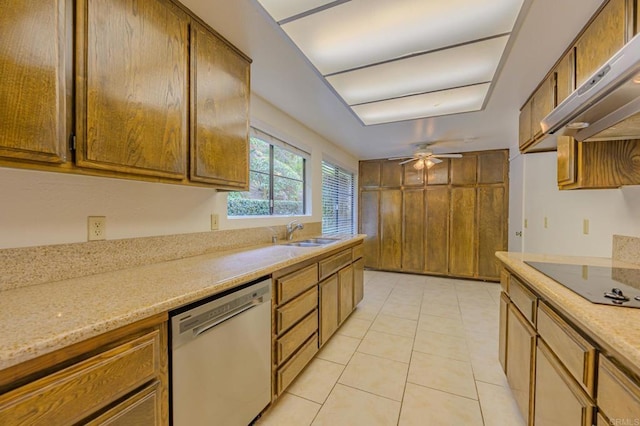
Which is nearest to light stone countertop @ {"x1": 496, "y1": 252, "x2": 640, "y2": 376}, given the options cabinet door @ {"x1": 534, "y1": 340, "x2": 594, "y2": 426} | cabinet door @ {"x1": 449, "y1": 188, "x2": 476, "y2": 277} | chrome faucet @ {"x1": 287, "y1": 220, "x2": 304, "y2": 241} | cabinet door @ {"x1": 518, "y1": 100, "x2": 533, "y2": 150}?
cabinet door @ {"x1": 534, "y1": 340, "x2": 594, "y2": 426}

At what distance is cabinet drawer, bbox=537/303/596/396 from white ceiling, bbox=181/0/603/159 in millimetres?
1509

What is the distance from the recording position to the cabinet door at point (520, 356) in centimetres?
138

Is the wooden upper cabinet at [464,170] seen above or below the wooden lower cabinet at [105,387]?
above

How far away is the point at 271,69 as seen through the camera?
202cm

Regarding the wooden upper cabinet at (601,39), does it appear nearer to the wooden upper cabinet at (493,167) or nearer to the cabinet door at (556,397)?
the cabinet door at (556,397)

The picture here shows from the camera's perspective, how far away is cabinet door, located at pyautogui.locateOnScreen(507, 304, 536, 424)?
54.5 inches

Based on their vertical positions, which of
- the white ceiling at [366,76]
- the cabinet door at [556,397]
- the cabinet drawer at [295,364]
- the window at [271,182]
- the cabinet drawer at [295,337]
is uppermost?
the white ceiling at [366,76]

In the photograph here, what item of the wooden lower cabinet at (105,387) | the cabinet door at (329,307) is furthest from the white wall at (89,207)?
the cabinet door at (329,307)

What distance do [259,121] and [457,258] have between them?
4.06 m

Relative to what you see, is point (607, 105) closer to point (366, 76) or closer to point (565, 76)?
point (565, 76)

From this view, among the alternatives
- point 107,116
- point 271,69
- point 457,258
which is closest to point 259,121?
point 271,69

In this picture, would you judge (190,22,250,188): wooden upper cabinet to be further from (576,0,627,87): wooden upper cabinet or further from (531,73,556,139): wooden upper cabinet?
(531,73,556,139): wooden upper cabinet

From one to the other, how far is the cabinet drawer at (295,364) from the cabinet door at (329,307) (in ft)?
0.51

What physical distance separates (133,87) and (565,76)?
250 cm
